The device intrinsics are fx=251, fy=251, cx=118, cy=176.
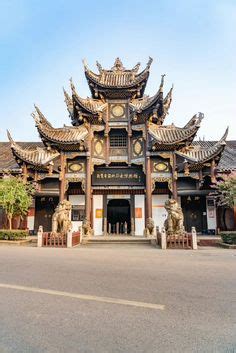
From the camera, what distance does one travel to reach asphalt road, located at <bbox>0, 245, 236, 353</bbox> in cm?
263

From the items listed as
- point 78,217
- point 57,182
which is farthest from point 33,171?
point 78,217

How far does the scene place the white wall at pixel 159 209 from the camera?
1816 cm

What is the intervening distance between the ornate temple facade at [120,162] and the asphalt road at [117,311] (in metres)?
11.1

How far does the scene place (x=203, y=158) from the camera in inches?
650

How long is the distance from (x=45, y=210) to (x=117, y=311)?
16.7m

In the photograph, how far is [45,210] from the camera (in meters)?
19.3

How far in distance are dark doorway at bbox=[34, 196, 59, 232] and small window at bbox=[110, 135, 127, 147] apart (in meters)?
6.00

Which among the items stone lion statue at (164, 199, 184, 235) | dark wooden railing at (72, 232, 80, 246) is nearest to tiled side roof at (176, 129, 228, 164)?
stone lion statue at (164, 199, 184, 235)

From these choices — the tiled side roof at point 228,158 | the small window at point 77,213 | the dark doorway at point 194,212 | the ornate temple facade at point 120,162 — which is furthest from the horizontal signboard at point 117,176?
the tiled side roof at point 228,158

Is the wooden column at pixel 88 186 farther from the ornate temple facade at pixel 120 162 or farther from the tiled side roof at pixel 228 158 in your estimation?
the tiled side roof at pixel 228 158

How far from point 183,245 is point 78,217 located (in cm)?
871

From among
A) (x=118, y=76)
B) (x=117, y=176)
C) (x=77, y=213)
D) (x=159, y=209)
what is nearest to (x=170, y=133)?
(x=117, y=176)

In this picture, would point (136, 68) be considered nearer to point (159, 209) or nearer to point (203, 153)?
point (203, 153)

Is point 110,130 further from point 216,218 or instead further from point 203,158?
point 216,218
